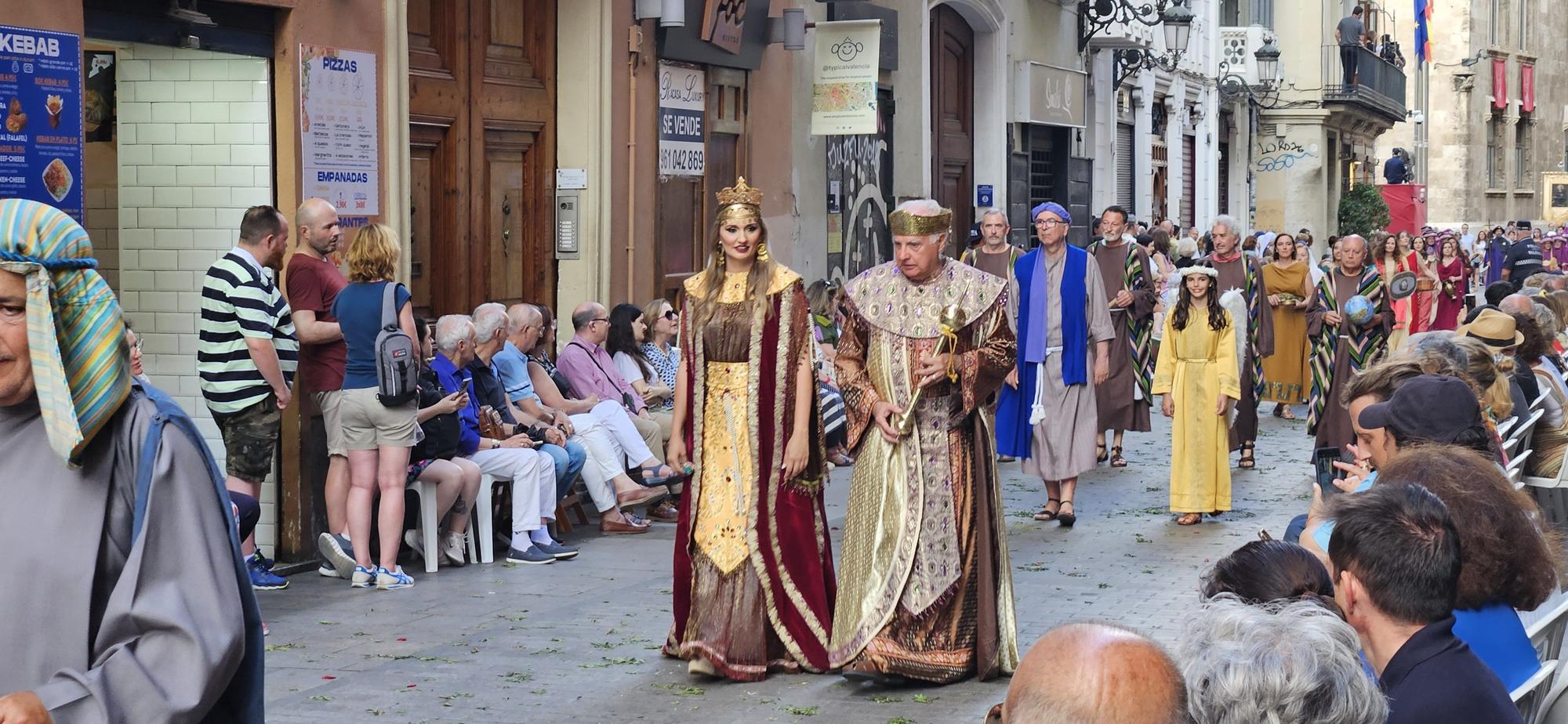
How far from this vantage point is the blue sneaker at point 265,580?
347 inches

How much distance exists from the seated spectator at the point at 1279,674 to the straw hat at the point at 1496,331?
648 centimetres

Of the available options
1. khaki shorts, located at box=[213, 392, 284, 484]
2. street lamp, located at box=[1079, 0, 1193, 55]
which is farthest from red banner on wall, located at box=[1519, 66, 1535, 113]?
khaki shorts, located at box=[213, 392, 284, 484]

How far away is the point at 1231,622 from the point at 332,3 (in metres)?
7.64

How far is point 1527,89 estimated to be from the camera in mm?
71062

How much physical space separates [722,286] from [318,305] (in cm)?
262

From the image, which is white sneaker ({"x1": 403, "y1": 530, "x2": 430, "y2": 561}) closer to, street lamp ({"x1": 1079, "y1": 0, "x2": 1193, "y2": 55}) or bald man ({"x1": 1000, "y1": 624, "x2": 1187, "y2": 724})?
bald man ({"x1": 1000, "y1": 624, "x2": 1187, "y2": 724})

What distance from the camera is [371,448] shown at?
8.91 meters

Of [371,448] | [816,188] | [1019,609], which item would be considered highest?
[816,188]

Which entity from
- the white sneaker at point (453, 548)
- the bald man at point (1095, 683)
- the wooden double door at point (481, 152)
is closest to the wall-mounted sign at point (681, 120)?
the wooden double door at point (481, 152)

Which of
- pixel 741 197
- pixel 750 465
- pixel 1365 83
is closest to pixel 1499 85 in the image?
pixel 1365 83

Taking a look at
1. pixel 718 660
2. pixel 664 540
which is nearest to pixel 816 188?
pixel 664 540

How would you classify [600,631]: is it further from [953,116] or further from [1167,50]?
[1167,50]

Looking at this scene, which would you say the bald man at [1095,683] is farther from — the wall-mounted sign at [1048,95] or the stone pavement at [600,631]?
the wall-mounted sign at [1048,95]

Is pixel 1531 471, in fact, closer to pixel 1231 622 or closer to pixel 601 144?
pixel 601 144
